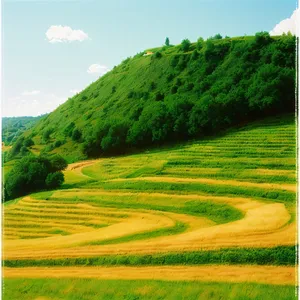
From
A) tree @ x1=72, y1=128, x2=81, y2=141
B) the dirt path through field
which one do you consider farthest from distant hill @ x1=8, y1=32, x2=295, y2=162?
the dirt path through field

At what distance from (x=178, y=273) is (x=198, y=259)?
1372mm

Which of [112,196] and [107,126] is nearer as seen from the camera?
[112,196]

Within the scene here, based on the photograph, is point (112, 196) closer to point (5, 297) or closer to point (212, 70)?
point (5, 297)

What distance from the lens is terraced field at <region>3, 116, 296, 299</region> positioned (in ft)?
53.7

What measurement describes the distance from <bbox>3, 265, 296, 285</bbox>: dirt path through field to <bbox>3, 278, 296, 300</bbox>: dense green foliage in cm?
36

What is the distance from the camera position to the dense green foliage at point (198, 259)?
56.2 ft

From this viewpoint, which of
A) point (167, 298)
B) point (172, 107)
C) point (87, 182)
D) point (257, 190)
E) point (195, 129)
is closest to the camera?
point (167, 298)

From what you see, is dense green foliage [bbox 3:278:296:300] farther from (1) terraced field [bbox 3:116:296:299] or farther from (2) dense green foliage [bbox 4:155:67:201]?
(2) dense green foliage [bbox 4:155:67:201]

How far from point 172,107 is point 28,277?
33.5 m

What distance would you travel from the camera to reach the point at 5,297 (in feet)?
53.5

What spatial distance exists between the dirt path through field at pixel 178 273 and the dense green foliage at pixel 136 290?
14.2 inches

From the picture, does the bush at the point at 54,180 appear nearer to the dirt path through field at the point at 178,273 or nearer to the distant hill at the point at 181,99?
the distant hill at the point at 181,99

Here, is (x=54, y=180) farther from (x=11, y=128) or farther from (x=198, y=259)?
(x=198, y=259)

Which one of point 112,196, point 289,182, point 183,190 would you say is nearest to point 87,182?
point 112,196
